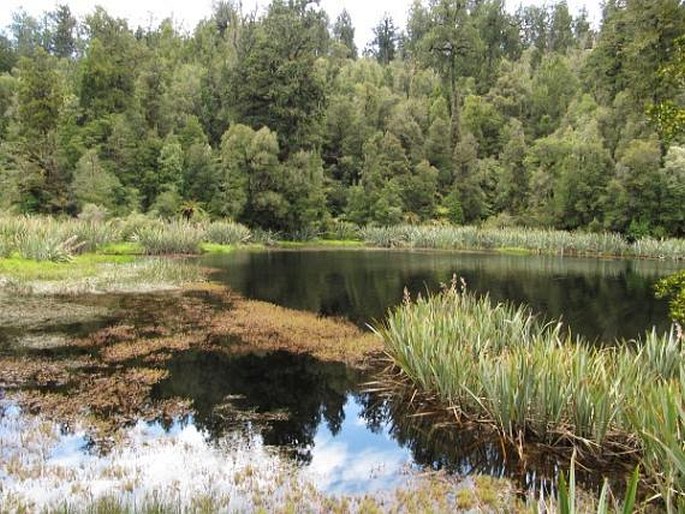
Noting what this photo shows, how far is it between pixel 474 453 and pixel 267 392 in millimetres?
4062

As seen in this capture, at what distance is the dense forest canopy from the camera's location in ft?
156

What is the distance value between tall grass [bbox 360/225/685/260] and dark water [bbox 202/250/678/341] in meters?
4.40

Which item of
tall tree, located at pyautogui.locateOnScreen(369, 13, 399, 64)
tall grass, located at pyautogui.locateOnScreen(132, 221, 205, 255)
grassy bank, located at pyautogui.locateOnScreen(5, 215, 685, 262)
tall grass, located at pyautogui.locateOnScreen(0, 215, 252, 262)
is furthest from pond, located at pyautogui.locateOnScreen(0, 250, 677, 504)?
tall tree, located at pyautogui.locateOnScreen(369, 13, 399, 64)

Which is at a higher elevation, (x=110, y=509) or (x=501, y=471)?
(x=110, y=509)

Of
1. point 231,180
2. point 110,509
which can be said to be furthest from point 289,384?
point 231,180

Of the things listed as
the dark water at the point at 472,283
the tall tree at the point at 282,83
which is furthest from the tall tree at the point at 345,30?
the dark water at the point at 472,283

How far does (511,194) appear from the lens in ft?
217

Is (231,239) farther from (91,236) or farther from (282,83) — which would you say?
(282,83)

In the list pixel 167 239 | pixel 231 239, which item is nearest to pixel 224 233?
pixel 231 239

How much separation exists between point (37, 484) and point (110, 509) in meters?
1.65

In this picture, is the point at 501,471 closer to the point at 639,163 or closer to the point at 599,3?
the point at 639,163

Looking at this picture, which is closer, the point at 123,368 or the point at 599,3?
the point at 123,368

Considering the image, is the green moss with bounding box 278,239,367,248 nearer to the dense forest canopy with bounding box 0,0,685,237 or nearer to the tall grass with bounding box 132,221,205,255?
the dense forest canopy with bounding box 0,0,685,237

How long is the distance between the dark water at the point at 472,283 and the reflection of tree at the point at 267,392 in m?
5.13
